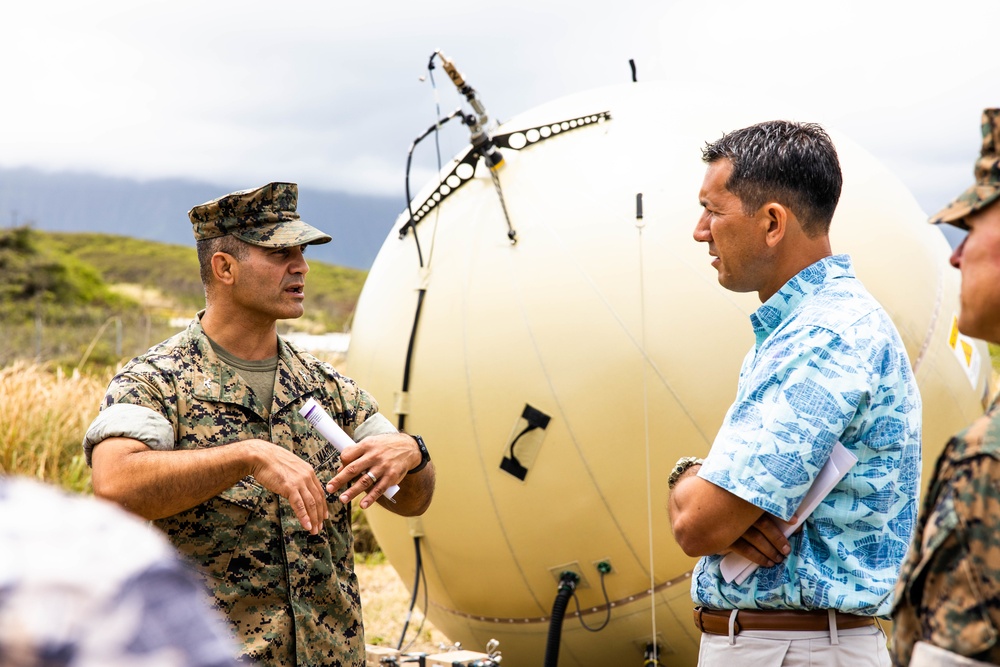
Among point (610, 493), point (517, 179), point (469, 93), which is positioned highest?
point (469, 93)

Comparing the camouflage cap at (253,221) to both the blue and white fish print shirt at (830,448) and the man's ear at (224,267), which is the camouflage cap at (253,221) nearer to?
the man's ear at (224,267)

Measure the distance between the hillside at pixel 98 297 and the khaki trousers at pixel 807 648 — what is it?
324 inches

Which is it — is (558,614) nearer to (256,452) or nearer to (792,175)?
(256,452)

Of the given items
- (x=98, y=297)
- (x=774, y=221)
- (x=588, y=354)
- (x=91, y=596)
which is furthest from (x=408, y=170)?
(x=98, y=297)

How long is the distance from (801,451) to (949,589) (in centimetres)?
74

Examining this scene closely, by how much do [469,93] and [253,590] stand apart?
9.02 ft

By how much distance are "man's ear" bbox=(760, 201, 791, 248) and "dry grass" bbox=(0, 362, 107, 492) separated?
678cm

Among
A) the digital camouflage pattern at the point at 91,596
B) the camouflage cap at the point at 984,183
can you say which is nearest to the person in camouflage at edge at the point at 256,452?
the camouflage cap at the point at 984,183

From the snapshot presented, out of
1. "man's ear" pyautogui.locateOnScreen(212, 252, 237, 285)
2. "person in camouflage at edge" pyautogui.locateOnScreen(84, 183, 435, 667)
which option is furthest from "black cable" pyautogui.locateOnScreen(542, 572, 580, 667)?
"man's ear" pyautogui.locateOnScreen(212, 252, 237, 285)

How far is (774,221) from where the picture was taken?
8.26ft

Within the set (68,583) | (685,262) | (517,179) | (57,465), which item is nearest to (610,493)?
(685,262)

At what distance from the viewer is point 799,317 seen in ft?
7.85

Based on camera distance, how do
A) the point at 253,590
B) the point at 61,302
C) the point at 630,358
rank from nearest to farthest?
1. the point at 253,590
2. the point at 630,358
3. the point at 61,302

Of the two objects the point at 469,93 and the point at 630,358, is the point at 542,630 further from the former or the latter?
the point at 469,93
